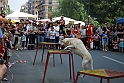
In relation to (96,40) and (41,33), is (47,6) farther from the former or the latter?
(41,33)

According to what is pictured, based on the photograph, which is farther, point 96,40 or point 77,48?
point 96,40

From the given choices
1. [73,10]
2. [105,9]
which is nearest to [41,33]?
[105,9]

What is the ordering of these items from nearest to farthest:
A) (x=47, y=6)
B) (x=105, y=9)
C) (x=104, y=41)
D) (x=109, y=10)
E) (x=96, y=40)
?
(x=104, y=41), (x=96, y=40), (x=109, y=10), (x=105, y=9), (x=47, y=6)

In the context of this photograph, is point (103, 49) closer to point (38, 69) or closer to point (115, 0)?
point (38, 69)

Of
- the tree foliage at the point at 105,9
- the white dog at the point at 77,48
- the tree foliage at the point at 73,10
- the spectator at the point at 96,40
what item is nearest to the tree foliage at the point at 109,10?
the tree foliage at the point at 105,9

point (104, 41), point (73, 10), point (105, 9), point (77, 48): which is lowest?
point (104, 41)

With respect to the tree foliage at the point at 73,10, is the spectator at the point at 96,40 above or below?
below

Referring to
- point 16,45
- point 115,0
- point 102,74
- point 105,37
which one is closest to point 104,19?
point 115,0

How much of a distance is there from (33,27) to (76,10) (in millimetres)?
47765

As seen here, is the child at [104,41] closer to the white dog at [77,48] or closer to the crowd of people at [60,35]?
the crowd of people at [60,35]

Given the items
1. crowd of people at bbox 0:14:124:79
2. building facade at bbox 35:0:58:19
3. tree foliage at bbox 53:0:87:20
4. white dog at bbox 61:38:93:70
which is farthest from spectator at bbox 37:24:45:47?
building facade at bbox 35:0:58:19

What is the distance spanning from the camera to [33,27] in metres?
22.5

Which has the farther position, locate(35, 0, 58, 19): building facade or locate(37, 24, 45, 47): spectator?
locate(35, 0, 58, 19): building facade

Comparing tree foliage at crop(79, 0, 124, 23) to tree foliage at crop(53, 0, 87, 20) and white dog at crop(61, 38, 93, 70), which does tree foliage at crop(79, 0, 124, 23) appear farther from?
white dog at crop(61, 38, 93, 70)
